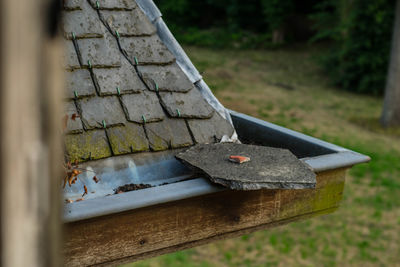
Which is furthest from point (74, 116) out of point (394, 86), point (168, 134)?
point (394, 86)

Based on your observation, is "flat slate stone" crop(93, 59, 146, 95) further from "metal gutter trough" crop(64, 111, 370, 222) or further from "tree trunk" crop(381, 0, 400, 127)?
"tree trunk" crop(381, 0, 400, 127)

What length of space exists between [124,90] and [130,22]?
0.31 meters

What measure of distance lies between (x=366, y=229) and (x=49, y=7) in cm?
565

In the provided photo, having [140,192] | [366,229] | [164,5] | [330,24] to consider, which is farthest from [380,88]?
[140,192]

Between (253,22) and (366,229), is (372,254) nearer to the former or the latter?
(366,229)

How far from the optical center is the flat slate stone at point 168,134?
75.7 inches

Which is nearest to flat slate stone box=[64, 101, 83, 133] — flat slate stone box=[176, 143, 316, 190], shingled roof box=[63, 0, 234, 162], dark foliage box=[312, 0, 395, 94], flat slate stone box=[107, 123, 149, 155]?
shingled roof box=[63, 0, 234, 162]

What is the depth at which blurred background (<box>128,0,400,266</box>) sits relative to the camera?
5301 millimetres

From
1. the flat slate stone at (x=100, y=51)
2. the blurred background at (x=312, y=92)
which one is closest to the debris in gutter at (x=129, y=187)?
the flat slate stone at (x=100, y=51)

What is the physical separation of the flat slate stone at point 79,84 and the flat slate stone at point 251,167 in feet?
1.37

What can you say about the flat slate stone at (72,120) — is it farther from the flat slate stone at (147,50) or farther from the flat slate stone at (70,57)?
the flat slate stone at (147,50)

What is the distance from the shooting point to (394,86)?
28.1 feet

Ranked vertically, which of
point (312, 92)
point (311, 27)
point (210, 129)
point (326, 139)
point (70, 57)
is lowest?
point (326, 139)

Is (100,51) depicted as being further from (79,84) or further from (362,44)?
(362,44)
